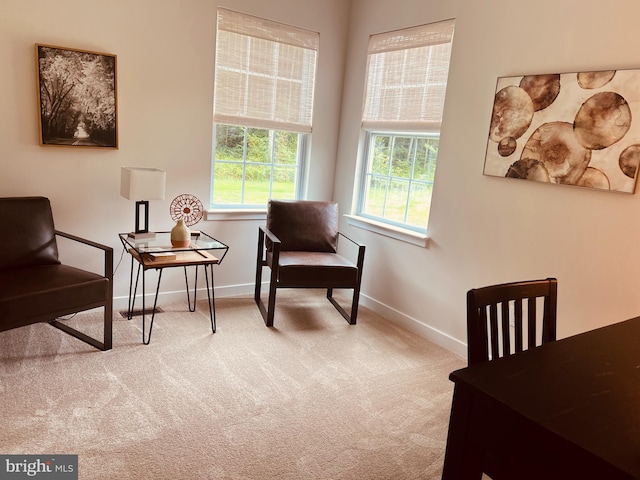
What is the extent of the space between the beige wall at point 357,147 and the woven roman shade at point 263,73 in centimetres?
9

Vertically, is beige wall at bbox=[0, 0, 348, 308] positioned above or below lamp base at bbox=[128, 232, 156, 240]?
above

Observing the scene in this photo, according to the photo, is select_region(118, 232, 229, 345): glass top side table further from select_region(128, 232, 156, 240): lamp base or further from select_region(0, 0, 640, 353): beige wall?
select_region(0, 0, 640, 353): beige wall

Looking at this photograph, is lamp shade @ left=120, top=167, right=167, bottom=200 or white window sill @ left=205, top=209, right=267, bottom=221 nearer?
lamp shade @ left=120, top=167, right=167, bottom=200

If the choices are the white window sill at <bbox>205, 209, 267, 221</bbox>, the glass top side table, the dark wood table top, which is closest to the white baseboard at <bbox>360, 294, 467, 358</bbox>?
the white window sill at <bbox>205, 209, 267, 221</bbox>

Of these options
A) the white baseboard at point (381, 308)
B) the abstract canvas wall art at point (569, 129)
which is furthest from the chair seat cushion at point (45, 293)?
the abstract canvas wall art at point (569, 129)

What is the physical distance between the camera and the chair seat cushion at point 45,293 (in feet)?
7.46

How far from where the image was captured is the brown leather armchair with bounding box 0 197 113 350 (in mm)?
2322

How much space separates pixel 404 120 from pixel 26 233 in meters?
2.62

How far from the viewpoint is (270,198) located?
3.97 meters

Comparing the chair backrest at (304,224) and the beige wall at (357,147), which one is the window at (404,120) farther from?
the chair backrest at (304,224)

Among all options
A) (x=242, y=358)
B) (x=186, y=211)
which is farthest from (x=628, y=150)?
(x=186, y=211)

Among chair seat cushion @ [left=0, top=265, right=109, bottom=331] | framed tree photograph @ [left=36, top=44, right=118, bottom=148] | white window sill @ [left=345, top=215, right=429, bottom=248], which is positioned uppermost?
framed tree photograph @ [left=36, top=44, right=118, bottom=148]

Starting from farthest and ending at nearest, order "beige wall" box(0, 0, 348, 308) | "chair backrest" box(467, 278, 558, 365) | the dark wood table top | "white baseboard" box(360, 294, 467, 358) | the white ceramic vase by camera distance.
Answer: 1. "white baseboard" box(360, 294, 467, 358)
2. the white ceramic vase
3. "beige wall" box(0, 0, 348, 308)
4. "chair backrest" box(467, 278, 558, 365)
5. the dark wood table top

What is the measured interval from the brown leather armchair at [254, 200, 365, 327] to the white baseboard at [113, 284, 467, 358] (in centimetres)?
25
